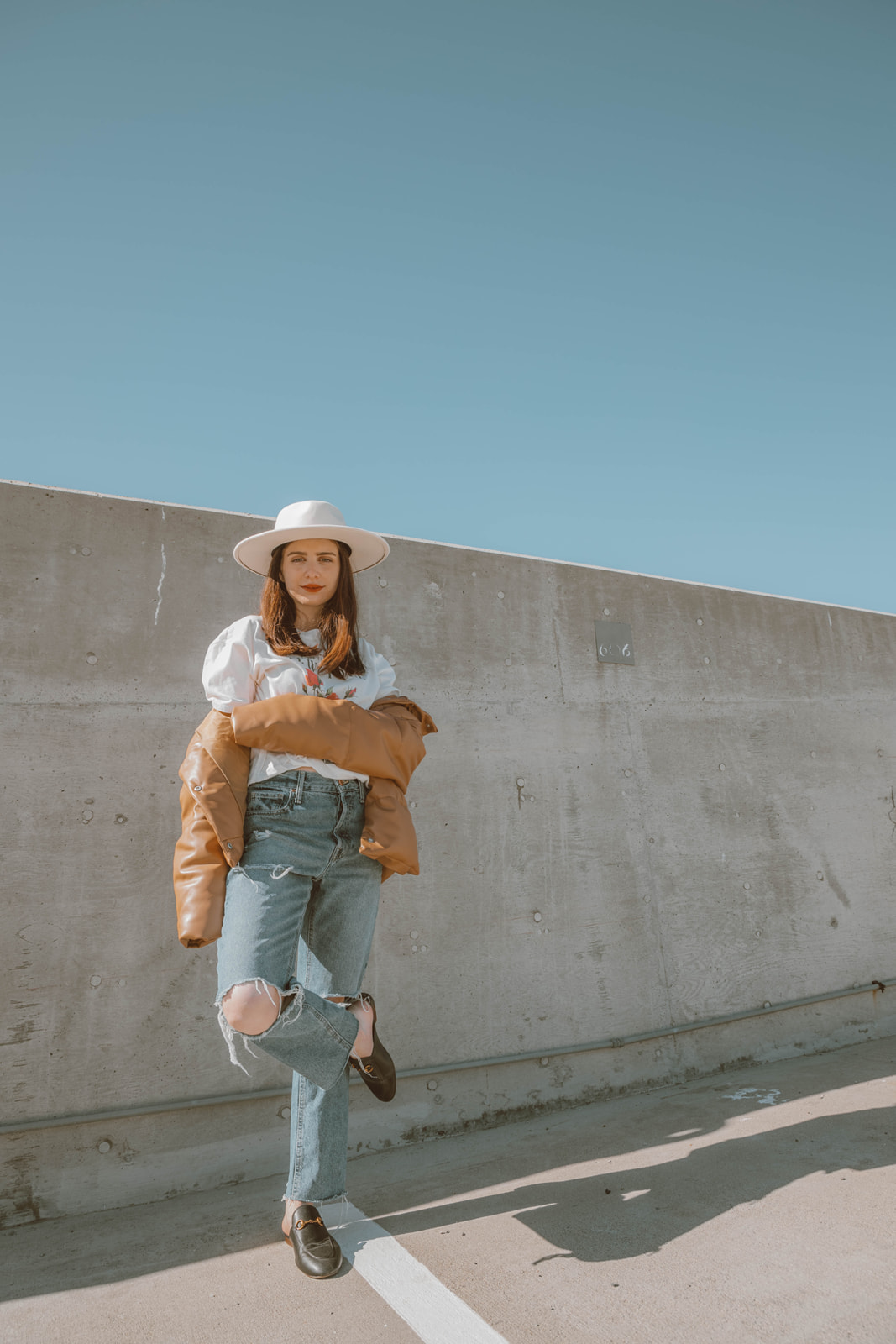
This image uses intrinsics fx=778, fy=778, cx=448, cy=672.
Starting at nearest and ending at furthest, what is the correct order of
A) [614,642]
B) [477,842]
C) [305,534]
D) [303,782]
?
[303,782] < [305,534] < [477,842] < [614,642]

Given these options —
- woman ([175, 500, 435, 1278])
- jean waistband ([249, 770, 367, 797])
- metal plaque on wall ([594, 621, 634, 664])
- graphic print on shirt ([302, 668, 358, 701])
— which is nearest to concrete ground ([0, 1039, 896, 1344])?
woman ([175, 500, 435, 1278])

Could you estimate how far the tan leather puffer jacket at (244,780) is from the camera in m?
1.71

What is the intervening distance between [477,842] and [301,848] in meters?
1.27

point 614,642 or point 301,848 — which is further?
point 614,642

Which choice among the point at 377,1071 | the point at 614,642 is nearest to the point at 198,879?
the point at 377,1071

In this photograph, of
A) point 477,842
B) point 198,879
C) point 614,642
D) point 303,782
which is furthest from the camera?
point 614,642

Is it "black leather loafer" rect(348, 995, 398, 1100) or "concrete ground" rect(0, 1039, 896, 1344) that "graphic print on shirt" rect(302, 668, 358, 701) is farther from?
"concrete ground" rect(0, 1039, 896, 1344)

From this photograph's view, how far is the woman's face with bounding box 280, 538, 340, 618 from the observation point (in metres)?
2.04

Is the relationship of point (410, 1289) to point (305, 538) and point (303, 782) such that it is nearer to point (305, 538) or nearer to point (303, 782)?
point (303, 782)

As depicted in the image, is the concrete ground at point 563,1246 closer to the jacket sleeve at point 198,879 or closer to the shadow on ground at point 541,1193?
the shadow on ground at point 541,1193

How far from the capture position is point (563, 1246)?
5.75 feet

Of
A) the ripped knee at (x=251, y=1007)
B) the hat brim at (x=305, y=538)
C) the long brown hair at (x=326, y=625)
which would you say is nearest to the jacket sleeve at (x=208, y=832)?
the ripped knee at (x=251, y=1007)

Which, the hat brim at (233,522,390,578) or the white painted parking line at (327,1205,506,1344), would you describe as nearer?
the white painted parking line at (327,1205,506,1344)

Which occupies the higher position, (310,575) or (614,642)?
(614,642)
